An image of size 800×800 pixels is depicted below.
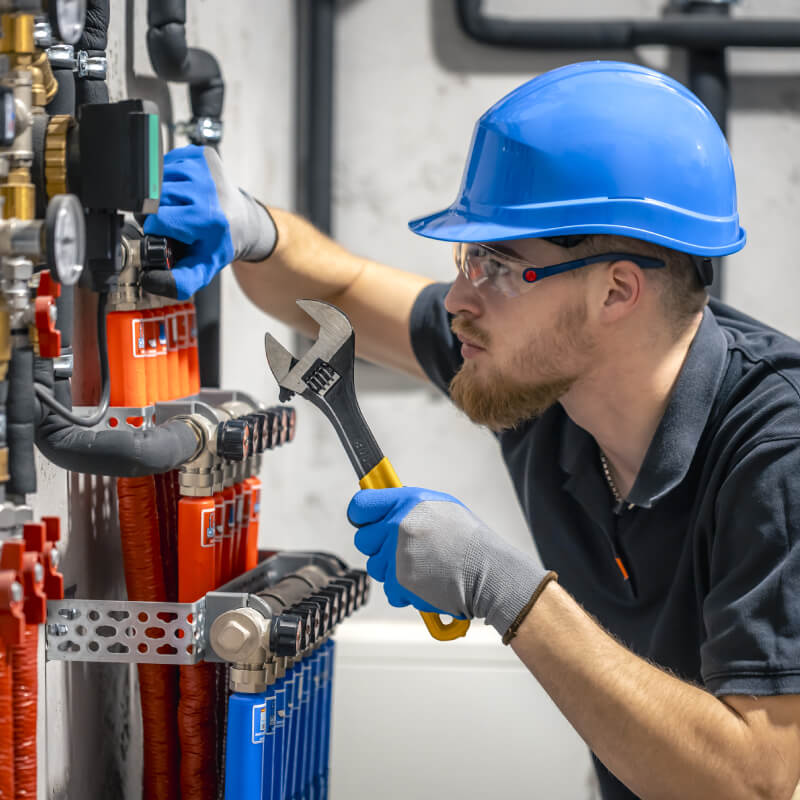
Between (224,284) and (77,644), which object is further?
(224,284)

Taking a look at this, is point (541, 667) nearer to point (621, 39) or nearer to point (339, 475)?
point (339, 475)

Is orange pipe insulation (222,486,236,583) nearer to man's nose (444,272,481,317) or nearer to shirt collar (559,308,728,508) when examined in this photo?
man's nose (444,272,481,317)

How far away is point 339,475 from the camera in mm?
2062

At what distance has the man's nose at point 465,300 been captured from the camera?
1.10m

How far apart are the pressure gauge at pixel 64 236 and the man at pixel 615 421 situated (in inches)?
8.7

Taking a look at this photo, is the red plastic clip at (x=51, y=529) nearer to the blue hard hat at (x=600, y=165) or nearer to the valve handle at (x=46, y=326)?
the valve handle at (x=46, y=326)

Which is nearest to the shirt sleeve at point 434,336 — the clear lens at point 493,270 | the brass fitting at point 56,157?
the clear lens at point 493,270

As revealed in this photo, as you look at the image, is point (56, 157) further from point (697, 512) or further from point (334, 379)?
point (697, 512)

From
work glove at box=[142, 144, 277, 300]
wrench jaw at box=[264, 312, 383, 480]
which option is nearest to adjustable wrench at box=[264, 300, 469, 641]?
wrench jaw at box=[264, 312, 383, 480]

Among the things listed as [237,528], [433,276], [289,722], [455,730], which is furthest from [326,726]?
[433,276]

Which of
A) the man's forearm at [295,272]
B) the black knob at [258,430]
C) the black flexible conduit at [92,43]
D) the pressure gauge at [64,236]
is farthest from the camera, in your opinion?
the man's forearm at [295,272]

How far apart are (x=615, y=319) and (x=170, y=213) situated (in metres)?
0.48

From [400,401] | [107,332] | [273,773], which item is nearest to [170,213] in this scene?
[107,332]

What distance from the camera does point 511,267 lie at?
1062 millimetres
